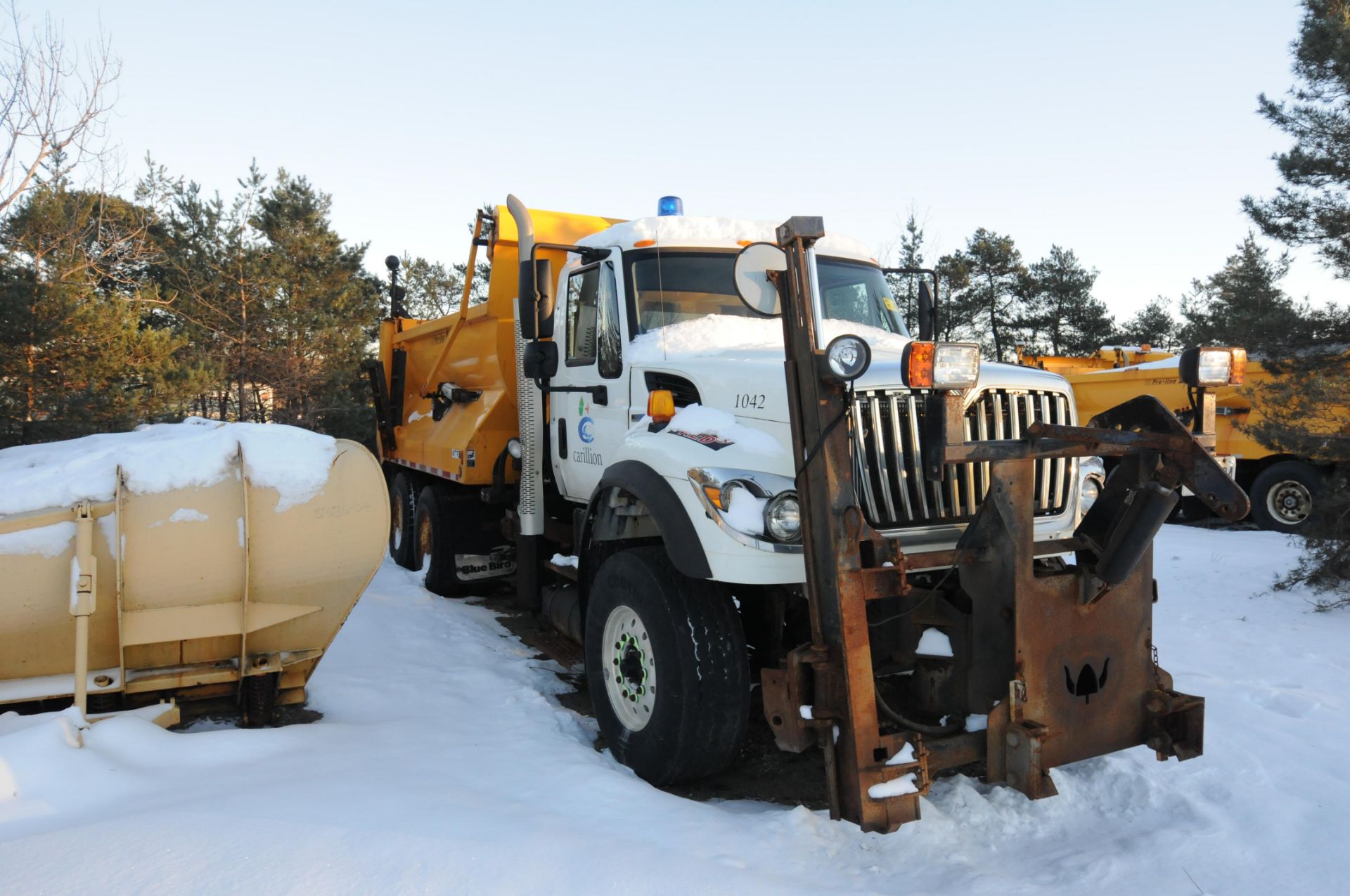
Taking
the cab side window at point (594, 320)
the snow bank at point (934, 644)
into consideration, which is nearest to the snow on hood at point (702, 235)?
the cab side window at point (594, 320)

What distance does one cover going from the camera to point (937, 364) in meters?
3.01

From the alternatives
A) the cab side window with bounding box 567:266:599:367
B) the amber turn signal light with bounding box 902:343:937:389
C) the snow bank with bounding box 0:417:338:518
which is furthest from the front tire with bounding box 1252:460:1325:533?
the snow bank with bounding box 0:417:338:518

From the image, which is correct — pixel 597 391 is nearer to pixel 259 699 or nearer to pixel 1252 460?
pixel 259 699

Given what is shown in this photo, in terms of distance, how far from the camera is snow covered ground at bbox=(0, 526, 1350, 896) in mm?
2742

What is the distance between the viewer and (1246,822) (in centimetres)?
348

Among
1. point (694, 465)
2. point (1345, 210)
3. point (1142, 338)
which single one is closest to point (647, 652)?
point (694, 465)

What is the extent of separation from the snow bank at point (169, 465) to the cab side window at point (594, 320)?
160 centimetres

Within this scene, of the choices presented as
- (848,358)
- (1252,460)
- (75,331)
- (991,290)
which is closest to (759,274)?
(848,358)

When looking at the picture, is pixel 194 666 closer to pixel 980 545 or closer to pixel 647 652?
pixel 647 652

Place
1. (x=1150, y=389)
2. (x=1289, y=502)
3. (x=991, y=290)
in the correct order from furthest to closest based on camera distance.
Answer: (x=991, y=290), (x=1150, y=389), (x=1289, y=502)

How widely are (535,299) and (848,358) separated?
2625 millimetres

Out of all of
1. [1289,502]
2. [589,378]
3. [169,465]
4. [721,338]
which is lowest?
[1289,502]

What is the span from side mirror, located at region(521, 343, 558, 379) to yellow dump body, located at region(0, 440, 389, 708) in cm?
135

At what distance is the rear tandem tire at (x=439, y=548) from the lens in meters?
7.80
